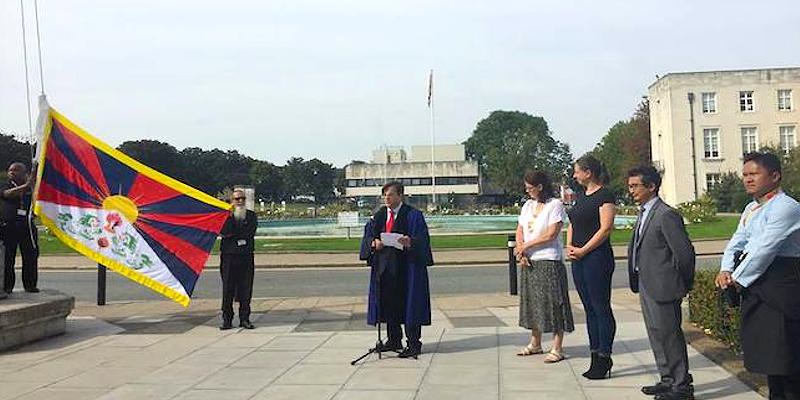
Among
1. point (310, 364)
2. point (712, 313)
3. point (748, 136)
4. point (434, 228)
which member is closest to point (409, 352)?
point (310, 364)

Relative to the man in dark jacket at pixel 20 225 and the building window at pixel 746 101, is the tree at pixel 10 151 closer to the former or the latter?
the man in dark jacket at pixel 20 225

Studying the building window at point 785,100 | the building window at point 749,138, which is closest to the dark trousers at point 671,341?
the building window at point 749,138

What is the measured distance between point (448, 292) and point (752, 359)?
361 inches

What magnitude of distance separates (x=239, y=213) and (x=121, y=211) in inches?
69.0

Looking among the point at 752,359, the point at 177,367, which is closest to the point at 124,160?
the point at 177,367

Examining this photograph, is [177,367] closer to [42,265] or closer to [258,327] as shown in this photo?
[258,327]

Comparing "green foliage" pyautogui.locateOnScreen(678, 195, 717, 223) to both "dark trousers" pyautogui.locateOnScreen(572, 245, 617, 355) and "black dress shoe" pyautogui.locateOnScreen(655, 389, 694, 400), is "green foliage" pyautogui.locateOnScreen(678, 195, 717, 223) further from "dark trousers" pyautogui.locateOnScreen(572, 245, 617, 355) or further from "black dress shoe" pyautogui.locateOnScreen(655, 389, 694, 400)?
"black dress shoe" pyautogui.locateOnScreen(655, 389, 694, 400)

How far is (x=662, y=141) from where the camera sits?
6844cm

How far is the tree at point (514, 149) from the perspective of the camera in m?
84.1

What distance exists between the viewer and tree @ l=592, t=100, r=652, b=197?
79.7 meters

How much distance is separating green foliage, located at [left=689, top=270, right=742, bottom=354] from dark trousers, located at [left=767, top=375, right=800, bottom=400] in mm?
1706

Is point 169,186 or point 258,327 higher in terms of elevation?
point 169,186

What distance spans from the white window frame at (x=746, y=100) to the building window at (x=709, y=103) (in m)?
2.33

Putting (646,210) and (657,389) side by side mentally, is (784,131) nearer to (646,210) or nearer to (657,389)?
(646,210)
